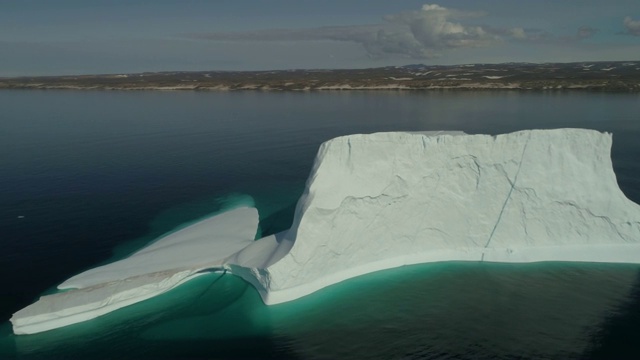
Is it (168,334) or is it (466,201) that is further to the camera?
(466,201)

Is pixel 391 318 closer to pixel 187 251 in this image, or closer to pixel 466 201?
pixel 466 201

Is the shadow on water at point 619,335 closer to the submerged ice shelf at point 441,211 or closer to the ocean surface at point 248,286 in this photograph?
the ocean surface at point 248,286

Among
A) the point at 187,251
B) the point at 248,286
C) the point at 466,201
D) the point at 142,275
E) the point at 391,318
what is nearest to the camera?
the point at 391,318

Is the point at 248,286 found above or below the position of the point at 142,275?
below

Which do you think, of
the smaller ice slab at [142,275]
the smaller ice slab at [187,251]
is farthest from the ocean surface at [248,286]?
the smaller ice slab at [187,251]

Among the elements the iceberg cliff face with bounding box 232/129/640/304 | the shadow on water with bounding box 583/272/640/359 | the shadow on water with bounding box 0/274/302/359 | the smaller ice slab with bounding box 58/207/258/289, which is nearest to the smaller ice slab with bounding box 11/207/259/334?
the smaller ice slab with bounding box 58/207/258/289

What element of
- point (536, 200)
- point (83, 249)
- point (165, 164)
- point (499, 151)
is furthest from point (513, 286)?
point (165, 164)

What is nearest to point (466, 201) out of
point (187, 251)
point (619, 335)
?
point (619, 335)
